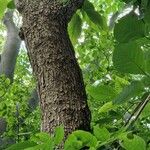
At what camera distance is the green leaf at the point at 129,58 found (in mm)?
478

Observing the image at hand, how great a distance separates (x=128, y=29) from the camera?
0.56 metres

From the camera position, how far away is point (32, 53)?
1.49m

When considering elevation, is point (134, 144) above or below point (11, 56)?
below

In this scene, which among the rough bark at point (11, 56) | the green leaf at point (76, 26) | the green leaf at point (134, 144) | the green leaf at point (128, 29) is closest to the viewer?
the green leaf at point (134, 144)

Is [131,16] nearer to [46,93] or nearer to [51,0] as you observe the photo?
[46,93]

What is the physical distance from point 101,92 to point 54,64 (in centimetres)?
85

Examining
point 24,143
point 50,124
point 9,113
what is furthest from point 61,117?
point 9,113

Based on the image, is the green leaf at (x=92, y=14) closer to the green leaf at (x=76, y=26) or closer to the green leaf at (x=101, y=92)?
the green leaf at (x=76, y=26)

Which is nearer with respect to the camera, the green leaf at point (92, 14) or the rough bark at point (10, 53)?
the green leaf at point (92, 14)

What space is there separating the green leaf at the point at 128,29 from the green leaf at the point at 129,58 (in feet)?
0.22

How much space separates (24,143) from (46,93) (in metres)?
0.85

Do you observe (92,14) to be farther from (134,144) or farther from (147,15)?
(134,144)

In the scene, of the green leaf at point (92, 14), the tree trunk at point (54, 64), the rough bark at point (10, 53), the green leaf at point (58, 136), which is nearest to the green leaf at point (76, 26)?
the green leaf at point (92, 14)

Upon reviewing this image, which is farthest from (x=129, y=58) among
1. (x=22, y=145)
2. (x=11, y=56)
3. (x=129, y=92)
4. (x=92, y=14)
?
(x=11, y=56)
